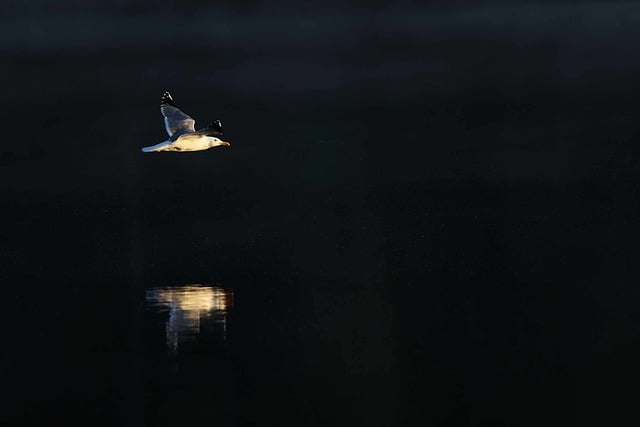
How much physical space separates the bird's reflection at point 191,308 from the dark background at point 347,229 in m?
0.21

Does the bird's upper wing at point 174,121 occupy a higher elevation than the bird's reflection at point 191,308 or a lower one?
higher

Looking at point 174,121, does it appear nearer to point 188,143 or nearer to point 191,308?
point 188,143

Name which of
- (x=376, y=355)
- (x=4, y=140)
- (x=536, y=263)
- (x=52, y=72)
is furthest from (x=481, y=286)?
(x=52, y=72)

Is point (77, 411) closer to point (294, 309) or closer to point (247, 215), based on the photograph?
point (294, 309)

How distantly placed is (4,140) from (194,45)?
7.28 metres

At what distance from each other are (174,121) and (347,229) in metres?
2.64

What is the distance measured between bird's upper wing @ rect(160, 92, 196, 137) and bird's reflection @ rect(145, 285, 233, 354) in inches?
146

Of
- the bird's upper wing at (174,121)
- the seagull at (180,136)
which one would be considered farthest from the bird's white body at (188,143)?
the bird's upper wing at (174,121)

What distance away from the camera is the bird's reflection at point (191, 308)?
19578 mm

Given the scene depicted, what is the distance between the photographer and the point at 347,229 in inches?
974

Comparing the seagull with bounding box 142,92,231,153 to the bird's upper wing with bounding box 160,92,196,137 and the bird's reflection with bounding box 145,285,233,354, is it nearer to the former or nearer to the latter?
the bird's upper wing with bounding box 160,92,196,137

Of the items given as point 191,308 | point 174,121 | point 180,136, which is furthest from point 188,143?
point 191,308

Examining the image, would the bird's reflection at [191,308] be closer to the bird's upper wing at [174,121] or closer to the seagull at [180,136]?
the seagull at [180,136]

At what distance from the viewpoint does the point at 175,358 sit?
61.7 ft
